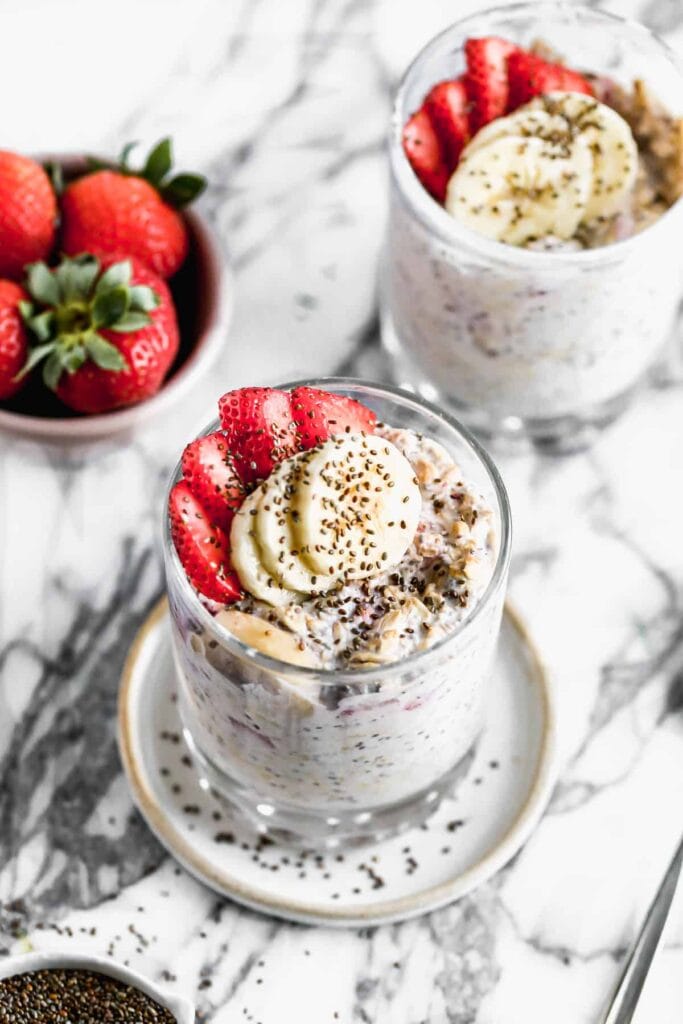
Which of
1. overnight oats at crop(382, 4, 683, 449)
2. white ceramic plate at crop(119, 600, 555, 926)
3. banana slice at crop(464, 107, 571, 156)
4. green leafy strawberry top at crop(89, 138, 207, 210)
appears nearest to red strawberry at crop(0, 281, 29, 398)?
green leafy strawberry top at crop(89, 138, 207, 210)

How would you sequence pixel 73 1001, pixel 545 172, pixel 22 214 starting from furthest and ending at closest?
pixel 22 214
pixel 545 172
pixel 73 1001

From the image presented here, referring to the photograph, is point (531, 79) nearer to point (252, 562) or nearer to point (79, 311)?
point (79, 311)

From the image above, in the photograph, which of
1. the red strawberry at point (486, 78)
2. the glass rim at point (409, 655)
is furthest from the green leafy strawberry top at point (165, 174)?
the glass rim at point (409, 655)

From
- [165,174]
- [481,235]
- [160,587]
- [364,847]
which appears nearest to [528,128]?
[481,235]

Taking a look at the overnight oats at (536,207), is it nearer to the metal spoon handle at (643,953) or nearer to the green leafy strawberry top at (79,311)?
the green leafy strawberry top at (79,311)

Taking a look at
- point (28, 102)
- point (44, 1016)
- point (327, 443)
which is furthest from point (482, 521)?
point (28, 102)

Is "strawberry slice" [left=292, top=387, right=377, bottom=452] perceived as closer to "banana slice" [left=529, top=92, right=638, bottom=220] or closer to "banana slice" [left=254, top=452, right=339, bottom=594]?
"banana slice" [left=254, top=452, right=339, bottom=594]

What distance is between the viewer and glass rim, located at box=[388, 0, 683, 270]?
68.5 inches

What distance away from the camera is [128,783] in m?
1.75

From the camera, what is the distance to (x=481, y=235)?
177 cm

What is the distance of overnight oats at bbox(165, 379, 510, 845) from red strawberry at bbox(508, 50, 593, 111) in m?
0.56

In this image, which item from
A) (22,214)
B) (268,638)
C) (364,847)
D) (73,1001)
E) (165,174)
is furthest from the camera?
(165,174)

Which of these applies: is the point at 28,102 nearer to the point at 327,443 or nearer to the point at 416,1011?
the point at 327,443

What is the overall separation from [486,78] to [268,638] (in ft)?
2.76
